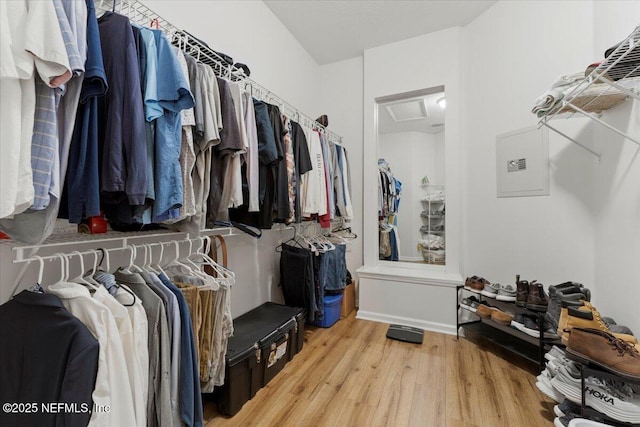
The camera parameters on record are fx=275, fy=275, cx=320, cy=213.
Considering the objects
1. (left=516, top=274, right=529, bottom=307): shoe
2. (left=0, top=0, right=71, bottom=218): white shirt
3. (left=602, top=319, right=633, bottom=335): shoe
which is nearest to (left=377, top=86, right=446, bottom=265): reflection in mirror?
(left=516, top=274, right=529, bottom=307): shoe

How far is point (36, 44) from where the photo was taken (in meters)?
0.69

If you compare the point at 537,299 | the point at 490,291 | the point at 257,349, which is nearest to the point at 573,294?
the point at 537,299

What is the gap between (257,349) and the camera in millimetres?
1638

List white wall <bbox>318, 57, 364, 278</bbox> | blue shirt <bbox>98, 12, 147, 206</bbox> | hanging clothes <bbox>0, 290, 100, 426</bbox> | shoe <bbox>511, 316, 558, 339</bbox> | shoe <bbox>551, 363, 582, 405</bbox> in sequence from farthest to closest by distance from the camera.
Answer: white wall <bbox>318, 57, 364, 278</bbox>, shoe <bbox>511, 316, 558, 339</bbox>, shoe <bbox>551, 363, 582, 405</bbox>, blue shirt <bbox>98, 12, 147, 206</bbox>, hanging clothes <bbox>0, 290, 100, 426</bbox>

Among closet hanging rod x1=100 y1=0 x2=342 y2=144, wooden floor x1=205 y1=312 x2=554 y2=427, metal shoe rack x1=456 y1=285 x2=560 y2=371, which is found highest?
closet hanging rod x1=100 y1=0 x2=342 y2=144

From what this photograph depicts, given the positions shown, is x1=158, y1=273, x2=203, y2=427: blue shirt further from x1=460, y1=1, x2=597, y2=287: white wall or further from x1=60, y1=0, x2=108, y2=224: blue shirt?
x1=460, y1=1, x2=597, y2=287: white wall

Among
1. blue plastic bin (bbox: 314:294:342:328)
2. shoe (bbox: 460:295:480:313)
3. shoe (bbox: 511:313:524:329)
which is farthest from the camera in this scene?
blue plastic bin (bbox: 314:294:342:328)

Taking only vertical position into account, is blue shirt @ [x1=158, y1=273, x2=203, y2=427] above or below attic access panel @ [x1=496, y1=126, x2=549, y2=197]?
below

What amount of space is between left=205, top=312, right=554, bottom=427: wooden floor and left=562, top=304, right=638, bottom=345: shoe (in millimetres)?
514

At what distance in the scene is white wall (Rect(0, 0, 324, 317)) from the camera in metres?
1.84

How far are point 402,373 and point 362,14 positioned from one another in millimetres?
3091

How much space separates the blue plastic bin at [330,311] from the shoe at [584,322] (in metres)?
1.71

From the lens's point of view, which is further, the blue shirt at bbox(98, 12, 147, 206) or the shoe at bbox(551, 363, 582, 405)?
the shoe at bbox(551, 363, 582, 405)

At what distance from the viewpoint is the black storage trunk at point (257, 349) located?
4.89ft
